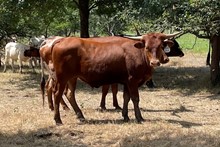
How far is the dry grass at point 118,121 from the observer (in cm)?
745

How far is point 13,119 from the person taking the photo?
923 centimetres

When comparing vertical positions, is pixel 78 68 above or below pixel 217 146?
above

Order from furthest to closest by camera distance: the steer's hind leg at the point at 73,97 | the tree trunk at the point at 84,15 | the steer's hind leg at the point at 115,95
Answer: the tree trunk at the point at 84,15 < the steer's hind leg at the point at 115,95 < the steer's hind leg at the point at 73,97

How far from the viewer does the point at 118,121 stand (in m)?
9.11

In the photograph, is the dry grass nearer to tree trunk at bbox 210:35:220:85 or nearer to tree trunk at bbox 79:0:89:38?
tree trunk at bbox 210:35:220:85

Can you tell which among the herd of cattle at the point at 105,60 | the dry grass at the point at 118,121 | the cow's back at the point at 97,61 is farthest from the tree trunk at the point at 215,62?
the cow's back at the point at 97,61

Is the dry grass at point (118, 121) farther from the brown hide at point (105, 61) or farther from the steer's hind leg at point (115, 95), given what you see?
the brown hide at point (105, 61)

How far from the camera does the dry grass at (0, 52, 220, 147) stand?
293 inches

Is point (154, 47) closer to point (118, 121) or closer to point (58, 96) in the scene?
point (118, 121)

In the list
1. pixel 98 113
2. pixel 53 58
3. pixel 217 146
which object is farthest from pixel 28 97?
pixel 217 146

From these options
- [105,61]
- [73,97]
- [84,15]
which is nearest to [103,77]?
[105,61]

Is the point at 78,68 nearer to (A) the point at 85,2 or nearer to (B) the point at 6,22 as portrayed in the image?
(A) the point at 85,2

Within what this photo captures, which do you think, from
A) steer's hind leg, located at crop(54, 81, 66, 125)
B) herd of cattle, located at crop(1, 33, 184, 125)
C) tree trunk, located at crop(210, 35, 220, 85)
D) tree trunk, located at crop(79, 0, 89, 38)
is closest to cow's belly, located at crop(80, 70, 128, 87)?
herd of cattle, located at crop(1, 33, 184, 125)

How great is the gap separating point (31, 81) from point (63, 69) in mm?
8913
